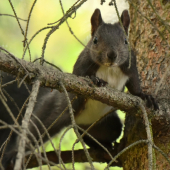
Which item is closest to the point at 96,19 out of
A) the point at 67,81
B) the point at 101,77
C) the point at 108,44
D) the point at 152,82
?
the point at 108,44

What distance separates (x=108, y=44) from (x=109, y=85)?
1.20 ft

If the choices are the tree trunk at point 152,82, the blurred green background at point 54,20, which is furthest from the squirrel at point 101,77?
the blurred green background at point 54,20

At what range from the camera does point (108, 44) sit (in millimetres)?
1757

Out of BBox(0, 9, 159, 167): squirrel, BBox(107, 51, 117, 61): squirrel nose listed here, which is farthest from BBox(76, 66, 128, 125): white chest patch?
BBox(107, 51, 117, 61): squirrel nose

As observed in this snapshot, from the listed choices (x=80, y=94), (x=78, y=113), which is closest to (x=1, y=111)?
(x=78, y=113)

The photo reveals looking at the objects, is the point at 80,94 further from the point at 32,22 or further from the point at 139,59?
the point at 32,22

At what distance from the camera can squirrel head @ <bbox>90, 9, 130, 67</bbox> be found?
1.68 m

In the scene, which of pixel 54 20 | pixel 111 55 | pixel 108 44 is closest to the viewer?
pixel 111 55

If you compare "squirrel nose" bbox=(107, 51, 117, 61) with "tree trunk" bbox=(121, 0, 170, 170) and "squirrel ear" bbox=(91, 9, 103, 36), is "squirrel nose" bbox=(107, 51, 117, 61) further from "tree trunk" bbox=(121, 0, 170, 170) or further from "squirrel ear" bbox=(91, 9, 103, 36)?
"squirrel ear" bbox=(91, 9, 103, 36)

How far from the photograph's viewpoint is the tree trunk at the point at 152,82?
1672 millimetres

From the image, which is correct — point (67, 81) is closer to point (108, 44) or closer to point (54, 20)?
point (108, 44)

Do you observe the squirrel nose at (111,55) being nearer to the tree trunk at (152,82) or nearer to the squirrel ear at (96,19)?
the tree trunk at (152,82)

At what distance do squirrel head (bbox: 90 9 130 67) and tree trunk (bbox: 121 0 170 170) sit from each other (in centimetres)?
15

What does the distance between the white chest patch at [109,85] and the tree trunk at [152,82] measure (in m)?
0.18
